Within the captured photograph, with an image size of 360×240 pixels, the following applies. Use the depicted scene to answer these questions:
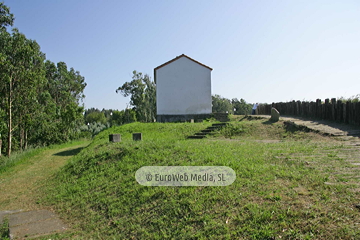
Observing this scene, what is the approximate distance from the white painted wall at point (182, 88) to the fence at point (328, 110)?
7.87 m

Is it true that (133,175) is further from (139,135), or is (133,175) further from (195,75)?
(195,75)

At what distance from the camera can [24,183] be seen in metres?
10.6

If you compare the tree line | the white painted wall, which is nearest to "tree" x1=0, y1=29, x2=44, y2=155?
the tree line

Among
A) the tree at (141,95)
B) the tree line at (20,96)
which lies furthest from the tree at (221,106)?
the tree line at (20,96)

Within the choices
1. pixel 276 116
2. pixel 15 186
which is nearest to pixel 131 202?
pixel 15 186

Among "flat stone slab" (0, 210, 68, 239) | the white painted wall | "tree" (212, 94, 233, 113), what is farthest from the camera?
"tree" (212, 94, 233, 113)

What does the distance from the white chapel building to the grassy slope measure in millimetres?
16889

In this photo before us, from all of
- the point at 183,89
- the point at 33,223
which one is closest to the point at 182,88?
the point at 183,89

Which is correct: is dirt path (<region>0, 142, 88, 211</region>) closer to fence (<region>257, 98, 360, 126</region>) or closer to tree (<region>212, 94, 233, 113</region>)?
fence (<region>257, 98, 360, 126</region>)

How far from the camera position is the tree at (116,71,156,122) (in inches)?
1756

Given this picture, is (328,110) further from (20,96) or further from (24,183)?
(20,96)

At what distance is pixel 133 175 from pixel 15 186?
5686 mm

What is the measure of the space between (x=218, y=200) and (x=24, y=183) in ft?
29.1

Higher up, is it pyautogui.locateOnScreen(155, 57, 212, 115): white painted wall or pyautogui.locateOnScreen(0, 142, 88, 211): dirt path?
pyautogui.locateOnScreen(155, 57, 212, 115): white painted wall
